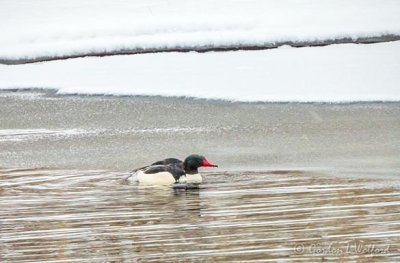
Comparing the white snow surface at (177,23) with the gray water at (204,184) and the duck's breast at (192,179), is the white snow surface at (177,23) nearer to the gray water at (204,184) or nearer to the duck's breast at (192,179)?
the gray water at (204,184)

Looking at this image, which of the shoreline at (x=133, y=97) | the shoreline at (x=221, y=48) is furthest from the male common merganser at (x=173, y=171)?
the shoreline at (x=221, y=48)

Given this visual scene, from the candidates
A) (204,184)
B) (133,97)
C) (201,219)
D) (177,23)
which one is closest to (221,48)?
(177,23)

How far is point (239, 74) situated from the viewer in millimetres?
14711

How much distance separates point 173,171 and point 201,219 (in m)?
2.17

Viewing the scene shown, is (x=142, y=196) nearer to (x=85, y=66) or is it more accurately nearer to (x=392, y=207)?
(x=392, y=207)

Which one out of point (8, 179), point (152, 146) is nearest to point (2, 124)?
point (152, 146)

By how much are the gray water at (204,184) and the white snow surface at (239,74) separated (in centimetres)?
36

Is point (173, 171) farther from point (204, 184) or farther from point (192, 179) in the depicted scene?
point (204, 184)

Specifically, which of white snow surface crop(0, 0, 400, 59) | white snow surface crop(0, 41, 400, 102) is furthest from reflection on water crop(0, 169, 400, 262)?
white snow surface crop(0, 0, 400, 59)

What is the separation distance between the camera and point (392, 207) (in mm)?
8102

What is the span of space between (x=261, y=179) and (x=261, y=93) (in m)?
4.43

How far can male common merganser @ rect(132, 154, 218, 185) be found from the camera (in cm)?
992

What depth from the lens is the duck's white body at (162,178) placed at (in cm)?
982

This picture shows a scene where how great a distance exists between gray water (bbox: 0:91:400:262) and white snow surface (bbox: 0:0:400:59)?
6.60 feet
